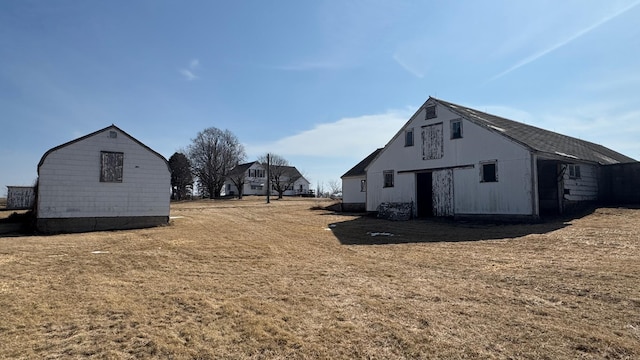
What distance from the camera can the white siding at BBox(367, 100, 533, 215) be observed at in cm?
1822

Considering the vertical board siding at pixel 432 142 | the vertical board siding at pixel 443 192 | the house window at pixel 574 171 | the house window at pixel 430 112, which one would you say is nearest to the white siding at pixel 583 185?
the house window at pixel 574 171

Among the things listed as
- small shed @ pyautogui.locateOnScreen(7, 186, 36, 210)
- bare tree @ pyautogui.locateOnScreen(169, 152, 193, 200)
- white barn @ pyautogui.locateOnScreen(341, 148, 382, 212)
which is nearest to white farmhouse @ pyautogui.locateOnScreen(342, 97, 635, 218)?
white barn @ pyautogui.locateOnScreen(341, 148, 382, 212)

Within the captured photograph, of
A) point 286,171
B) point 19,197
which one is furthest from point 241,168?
point 19,197

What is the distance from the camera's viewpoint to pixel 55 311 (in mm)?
5691

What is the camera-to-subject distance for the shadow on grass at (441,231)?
1398 cm

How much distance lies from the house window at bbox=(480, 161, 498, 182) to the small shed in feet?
Answer: 132

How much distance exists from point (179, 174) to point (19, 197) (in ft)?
68.4

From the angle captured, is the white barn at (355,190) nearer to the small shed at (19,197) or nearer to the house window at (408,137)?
the house window at (408,137)

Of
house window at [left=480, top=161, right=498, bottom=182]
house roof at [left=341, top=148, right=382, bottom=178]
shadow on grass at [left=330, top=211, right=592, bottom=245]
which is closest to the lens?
shadow on grass at [left=330, top=211, right=592, bottom=245]

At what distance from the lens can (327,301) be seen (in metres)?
6.06

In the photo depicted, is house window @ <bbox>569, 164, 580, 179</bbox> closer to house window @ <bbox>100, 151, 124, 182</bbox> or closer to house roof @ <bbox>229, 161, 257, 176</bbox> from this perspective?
house window @ <bbox>100, 151, 124, 182</bbox>

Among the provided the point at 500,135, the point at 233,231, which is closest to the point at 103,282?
the point at 233,231

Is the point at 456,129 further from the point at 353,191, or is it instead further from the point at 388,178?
the point at 353,191

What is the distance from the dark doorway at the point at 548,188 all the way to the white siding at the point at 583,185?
0.55m
